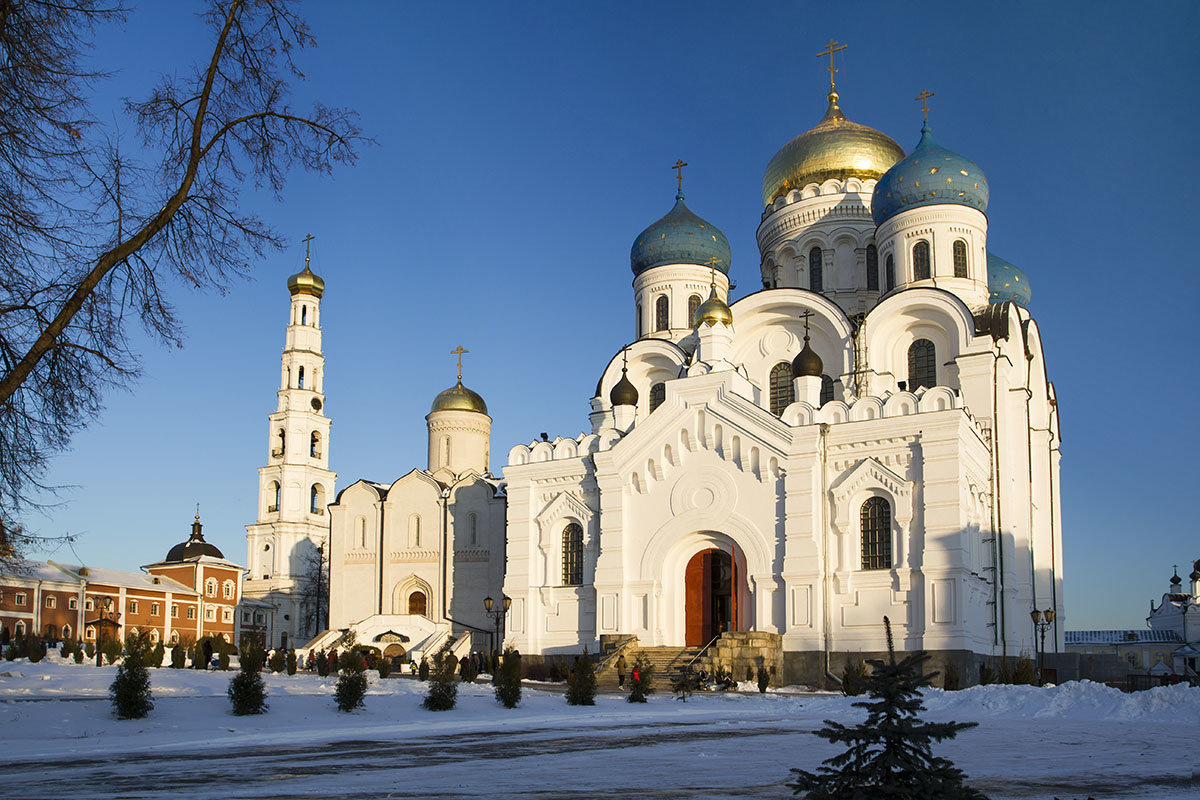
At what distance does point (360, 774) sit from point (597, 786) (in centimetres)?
204

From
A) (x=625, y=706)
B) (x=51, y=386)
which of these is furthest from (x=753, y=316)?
(x=51, y=386)

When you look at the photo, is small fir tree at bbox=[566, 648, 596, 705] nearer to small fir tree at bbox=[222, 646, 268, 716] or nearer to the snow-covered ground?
the snow-covered ground

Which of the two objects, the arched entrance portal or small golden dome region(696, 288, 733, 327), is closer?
the arched entrance portal

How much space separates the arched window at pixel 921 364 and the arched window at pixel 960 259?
256 centimetres

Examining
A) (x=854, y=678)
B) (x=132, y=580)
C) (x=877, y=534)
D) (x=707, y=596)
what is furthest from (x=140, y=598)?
(x=854, y=678)

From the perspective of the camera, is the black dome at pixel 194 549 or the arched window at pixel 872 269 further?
the black dome at pixel 194 549

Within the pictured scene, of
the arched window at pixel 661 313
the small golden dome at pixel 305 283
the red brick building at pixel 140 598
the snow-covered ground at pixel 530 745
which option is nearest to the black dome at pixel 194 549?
the red brick building at pixel 140 598

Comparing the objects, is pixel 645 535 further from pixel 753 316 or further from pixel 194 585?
pixel 194 585

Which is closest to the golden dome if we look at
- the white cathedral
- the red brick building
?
the white cathedral

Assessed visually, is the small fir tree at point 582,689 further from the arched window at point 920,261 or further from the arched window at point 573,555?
the arched window at point 920,261

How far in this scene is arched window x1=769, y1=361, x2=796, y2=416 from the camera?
31.6 meters

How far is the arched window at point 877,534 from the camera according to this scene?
83.8ft

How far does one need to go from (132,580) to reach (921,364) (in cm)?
3643

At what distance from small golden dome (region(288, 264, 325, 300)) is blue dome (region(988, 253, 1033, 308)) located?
30.4 m
